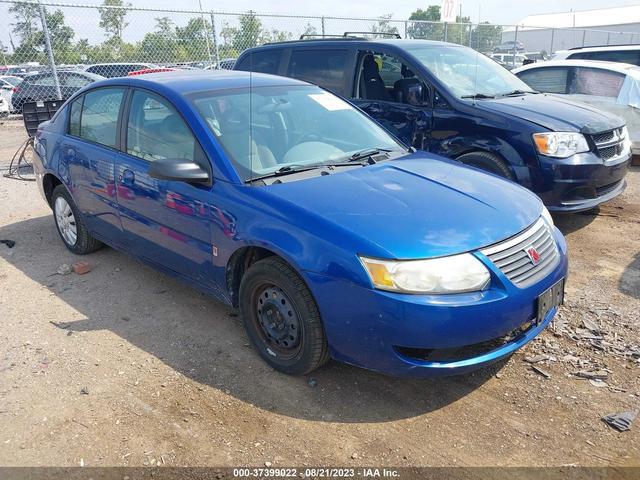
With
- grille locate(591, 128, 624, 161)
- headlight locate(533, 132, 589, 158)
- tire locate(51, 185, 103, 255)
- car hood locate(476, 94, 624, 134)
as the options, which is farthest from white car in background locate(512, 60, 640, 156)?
tire locate(51, 185, 103, 255)

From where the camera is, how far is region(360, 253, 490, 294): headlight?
2559 millimetres

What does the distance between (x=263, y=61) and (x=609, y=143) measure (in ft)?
14.0

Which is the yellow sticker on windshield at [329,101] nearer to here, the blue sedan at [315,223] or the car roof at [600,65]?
the blue sedan at [315,223]

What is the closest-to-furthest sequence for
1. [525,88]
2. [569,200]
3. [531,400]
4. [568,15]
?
[531,400], [569,200], [525,88], [568,15]

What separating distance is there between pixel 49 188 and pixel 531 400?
15.2 feet

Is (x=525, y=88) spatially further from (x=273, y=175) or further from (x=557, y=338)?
(x=273, y=175)

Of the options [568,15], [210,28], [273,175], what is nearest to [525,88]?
[273,175]

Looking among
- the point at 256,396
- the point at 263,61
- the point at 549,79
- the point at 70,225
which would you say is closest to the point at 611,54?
the point at 549,79

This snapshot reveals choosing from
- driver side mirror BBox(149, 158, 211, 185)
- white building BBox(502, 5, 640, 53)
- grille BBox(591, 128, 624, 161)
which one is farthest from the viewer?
white building BBox(502, 5, 640, 53)

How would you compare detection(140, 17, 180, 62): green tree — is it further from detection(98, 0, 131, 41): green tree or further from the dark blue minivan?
the dark blue minivan

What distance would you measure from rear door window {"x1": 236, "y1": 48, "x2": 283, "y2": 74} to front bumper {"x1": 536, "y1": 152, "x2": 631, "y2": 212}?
365cm

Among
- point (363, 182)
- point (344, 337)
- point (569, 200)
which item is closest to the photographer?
point (344, 337)

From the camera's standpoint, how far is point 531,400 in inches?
114

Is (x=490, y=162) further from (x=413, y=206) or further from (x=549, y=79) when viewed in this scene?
(x=549, y=79)
